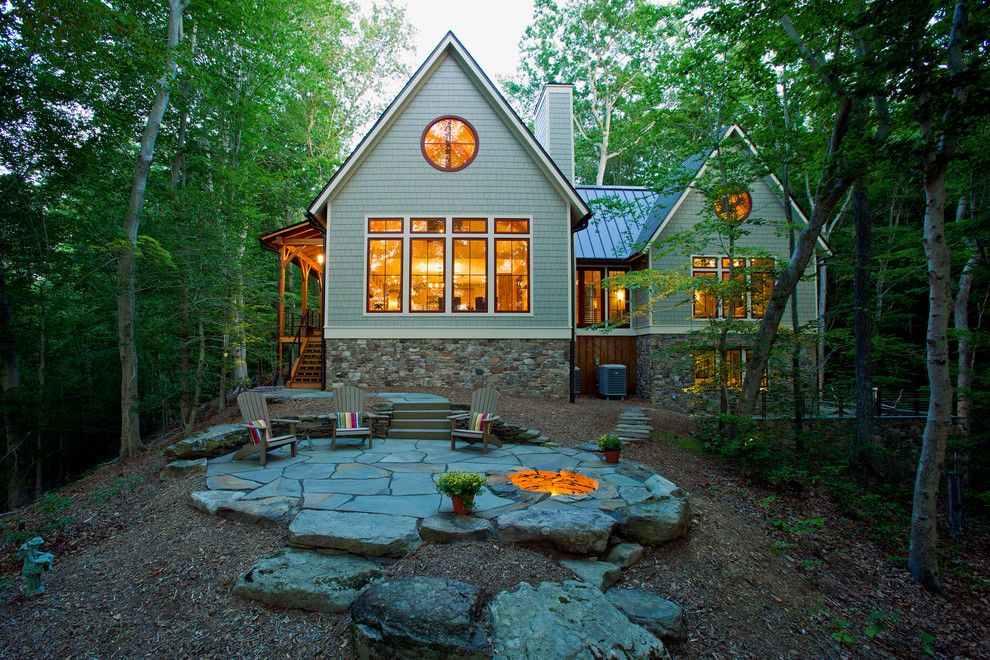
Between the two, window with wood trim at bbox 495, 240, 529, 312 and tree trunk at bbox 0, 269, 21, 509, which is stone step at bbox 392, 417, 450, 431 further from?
tree trunk at bbox 0, 269, 21, 509

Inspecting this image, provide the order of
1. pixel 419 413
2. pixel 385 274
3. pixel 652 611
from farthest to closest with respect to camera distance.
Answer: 1. pixel 385 274
2. pixel 419 413
3. pixel 652 611

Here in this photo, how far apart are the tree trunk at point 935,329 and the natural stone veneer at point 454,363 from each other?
20.9ft

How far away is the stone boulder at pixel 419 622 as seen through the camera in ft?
8.06

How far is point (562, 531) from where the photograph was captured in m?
3.50

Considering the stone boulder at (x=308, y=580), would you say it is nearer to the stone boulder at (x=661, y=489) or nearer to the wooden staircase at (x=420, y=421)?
the stone boulder at (x=661, y=489)

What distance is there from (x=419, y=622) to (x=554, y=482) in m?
2.59

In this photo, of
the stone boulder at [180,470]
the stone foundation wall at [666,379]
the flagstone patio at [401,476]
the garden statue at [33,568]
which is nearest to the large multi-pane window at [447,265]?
the flagstone patio at [401,476]

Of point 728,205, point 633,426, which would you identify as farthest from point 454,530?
point 728,205

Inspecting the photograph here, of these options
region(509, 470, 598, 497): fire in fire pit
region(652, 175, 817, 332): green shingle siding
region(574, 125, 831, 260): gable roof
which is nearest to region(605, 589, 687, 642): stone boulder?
region(509, 470, 598, 497): fire in fire pit

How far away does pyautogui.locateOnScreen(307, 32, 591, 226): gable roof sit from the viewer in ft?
32.3

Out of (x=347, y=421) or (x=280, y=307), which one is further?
(x=280, y=307)

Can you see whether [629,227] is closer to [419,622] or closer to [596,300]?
[596,300]

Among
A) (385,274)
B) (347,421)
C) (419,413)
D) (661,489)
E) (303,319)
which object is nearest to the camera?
(661,489)

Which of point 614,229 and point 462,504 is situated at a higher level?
point 614,229
